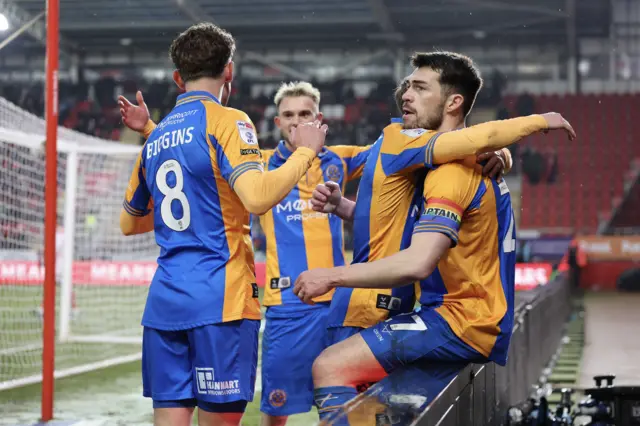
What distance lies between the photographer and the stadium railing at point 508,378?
101 inches

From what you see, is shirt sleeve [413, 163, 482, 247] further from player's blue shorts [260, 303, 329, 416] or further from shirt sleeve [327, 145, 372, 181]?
shirt sleeve [327, 145, 372, 181]

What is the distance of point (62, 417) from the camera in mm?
5531

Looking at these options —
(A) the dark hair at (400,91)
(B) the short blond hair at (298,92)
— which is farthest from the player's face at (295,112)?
(A) the dark hair at (400,91)

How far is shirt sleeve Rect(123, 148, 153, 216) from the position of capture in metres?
3.08

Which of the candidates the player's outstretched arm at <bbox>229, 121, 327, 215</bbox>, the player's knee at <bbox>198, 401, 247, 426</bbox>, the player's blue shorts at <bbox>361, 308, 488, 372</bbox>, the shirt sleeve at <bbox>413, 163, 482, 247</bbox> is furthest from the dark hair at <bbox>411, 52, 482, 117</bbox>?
the player's knee at <bbox>198, 401, 247, 426</bbox>

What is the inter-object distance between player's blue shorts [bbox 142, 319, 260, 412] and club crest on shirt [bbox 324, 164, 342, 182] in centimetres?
186

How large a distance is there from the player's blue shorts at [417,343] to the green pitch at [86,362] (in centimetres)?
264

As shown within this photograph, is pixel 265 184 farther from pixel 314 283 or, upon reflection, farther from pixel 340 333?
pixel 340 333

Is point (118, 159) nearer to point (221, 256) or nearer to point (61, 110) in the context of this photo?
point (221, 256)

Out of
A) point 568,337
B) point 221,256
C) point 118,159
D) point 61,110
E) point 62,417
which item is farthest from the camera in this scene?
point 61,110

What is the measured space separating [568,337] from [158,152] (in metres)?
8.52

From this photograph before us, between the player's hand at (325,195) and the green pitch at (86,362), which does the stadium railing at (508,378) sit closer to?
the player's hand at (325,195)

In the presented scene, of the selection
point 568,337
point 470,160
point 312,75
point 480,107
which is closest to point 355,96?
point 312,75

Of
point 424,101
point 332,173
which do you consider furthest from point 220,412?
point 332,173
